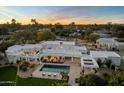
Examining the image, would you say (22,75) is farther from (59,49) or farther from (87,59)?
(87,59)

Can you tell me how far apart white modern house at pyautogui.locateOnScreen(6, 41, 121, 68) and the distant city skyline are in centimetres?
30

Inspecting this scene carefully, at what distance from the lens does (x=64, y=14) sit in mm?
3303

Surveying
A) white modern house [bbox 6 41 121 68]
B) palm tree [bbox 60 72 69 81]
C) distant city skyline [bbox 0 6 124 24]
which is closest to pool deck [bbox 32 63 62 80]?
palm tree [bbox 60 72 69 81]

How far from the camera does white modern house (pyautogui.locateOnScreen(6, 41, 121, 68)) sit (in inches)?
129

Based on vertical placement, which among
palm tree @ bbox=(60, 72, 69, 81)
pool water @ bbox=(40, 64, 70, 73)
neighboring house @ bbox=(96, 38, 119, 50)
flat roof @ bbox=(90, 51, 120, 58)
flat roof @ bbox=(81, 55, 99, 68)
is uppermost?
neighboring house @ bbox=(96, 38, 119, 50)

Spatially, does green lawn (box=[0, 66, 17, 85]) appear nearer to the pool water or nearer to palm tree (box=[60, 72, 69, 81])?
the pool water

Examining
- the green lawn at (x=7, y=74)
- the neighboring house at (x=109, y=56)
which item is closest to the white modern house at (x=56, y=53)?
the neighboring house at (x=109, y=56)

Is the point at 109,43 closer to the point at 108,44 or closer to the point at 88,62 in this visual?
the point at 108,44

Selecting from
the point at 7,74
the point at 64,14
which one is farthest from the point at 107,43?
the point at 7,74

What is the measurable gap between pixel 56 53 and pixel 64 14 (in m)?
0.50

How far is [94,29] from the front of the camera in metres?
3.36
